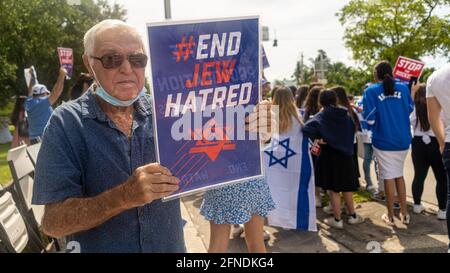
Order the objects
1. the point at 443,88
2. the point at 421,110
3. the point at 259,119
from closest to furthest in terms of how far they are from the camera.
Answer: the point at 259,119
the point at 443,88
the point at 421,110

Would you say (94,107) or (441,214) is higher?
(94,107)

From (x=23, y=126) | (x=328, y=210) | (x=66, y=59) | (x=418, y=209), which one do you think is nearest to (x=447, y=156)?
(x=418, y=209)

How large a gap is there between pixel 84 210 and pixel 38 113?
196 inches

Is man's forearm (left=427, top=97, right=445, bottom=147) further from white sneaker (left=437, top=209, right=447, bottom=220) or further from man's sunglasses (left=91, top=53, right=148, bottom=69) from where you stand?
man's sunglasses (left=91, top=53, right=148, bottom=69)

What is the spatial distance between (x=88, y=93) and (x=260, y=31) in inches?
27.8

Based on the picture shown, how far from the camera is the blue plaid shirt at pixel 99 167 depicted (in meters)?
1.28

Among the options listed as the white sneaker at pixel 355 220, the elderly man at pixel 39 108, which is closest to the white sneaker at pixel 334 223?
the white sneaker at pixel 355 220

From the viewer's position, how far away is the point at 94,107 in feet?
4.60

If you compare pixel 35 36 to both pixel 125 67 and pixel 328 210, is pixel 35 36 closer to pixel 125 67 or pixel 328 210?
pixel 328 210

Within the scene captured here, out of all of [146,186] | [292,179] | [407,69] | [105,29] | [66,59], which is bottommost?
[292,179]

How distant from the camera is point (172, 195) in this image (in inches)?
53.1
